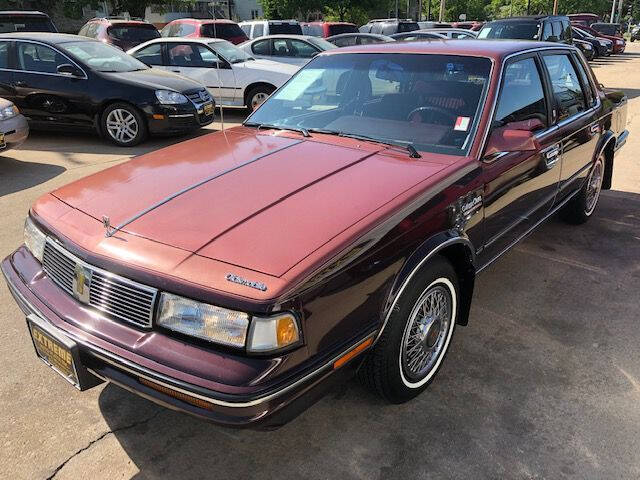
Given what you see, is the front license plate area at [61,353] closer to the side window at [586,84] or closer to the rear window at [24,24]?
the side window at [586,84]

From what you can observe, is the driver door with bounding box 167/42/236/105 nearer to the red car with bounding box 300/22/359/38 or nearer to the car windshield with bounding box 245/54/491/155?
the car windshield with bounding box 245/54/491/155

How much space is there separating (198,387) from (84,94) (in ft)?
23.3

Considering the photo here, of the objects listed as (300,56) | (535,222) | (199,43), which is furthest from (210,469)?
(300,56)

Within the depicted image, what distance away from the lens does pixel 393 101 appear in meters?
3.32

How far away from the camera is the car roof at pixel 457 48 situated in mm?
3316

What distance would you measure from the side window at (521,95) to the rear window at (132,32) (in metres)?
12.6

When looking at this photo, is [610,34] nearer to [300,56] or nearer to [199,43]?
[300,56]

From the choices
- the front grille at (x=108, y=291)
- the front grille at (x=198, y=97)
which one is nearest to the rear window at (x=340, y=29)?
the front grille at (x=198, y=97)

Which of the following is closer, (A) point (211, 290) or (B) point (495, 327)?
(A) point (211, 290)

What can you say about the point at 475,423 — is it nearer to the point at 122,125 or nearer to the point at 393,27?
the point at 122,125

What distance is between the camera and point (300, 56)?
37.0 ft

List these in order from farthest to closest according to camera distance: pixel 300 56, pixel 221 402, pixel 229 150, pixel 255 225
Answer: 1. pixel 300 56
2. pixel 229 150
3. pixel 255 225
4. pixel 221 402

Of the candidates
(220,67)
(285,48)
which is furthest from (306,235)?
(285,48)

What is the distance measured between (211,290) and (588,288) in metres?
A: 3.03
